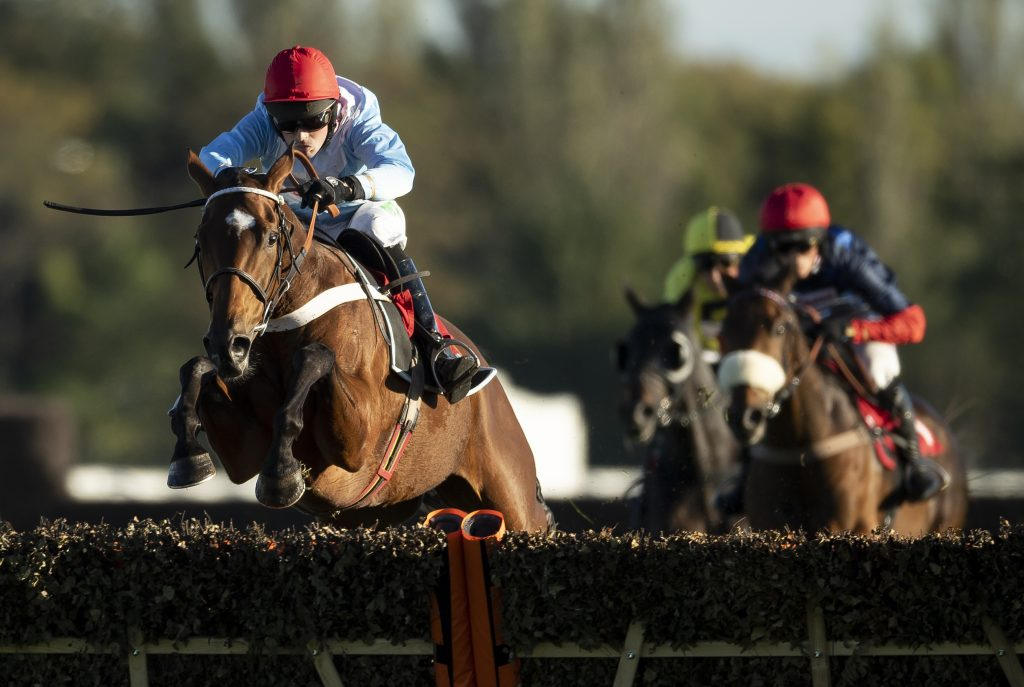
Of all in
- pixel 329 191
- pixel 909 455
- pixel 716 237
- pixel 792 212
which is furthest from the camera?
pixel 716 237

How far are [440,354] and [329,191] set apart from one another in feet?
2.62

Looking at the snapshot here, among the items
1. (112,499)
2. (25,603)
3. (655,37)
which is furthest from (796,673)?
(655,37)

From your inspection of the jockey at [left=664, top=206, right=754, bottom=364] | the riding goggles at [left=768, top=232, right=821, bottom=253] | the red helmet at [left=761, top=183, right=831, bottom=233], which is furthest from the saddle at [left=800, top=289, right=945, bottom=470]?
the jockey at [left=664, top=206, right=754, bottom=364]

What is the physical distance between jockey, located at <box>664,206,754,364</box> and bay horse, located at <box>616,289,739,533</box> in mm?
315

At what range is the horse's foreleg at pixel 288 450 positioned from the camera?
5293 mm

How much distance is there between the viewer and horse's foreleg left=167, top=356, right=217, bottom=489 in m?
5.43

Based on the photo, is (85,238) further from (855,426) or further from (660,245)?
(855,426)

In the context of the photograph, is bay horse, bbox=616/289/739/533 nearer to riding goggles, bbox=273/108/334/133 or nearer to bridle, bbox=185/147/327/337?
riding goggles, bbox=273/108/334/133

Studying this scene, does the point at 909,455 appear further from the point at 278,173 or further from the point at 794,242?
the point at 278,173

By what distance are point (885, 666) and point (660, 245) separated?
30.8 metres

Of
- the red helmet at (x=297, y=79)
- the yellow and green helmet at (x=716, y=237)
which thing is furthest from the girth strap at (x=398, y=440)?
the yellow and green helmet at (x=716, y=237)

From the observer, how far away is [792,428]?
7.96 metres

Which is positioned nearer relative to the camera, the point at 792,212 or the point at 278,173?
the point at 278,173

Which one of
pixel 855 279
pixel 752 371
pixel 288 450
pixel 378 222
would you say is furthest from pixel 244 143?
pixel 855 279
